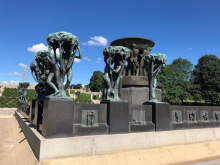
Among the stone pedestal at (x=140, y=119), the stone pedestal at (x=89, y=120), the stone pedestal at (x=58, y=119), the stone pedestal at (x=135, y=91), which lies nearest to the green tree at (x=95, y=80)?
the stone pedestal at (x=135, y=91)

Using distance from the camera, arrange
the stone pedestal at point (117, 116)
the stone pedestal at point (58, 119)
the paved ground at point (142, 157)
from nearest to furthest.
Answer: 1. the paved ground at point (142, 157)
2. the stone pedestal at point (58, 119)
3. the stone pedestal at point (117, 116)

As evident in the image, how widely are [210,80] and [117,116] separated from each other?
1629 inches

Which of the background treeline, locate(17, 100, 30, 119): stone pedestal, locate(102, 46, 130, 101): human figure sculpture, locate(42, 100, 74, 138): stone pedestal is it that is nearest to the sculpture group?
locate(102, 46, 130, 101): human figure sculpture

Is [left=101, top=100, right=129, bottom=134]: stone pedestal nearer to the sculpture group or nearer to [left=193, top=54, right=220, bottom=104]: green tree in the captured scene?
the sculpture group

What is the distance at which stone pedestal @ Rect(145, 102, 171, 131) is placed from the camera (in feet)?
20.6

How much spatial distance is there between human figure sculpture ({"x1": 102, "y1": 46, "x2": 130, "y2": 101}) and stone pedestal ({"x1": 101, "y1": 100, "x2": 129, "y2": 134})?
17.5 inches

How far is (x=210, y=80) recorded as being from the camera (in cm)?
3978

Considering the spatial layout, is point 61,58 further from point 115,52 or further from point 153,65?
point 153,65

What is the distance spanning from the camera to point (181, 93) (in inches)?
1442

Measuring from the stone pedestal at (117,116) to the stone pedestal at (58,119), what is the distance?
1.27m

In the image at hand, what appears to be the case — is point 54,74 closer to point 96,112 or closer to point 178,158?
point 96,112

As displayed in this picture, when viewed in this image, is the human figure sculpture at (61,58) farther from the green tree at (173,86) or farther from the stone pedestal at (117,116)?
the green tree at (173,86)

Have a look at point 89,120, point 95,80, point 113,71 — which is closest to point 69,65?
point 113,71

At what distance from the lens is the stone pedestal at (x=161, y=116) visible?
20.6 ft
